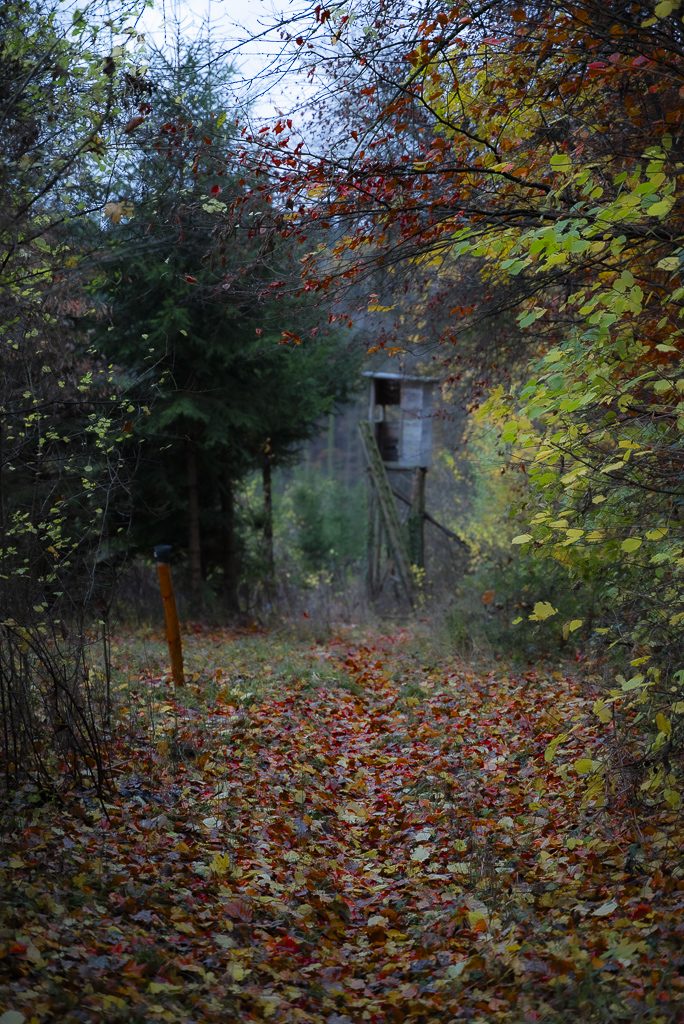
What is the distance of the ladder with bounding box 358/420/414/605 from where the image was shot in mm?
17672

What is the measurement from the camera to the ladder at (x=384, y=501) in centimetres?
1767

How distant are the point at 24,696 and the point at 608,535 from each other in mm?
3545

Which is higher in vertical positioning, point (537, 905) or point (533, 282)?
point (533, 282)

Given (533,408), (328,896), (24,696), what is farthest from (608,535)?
(24,696)

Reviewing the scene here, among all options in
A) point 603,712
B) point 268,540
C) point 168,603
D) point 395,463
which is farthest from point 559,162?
point 395,463

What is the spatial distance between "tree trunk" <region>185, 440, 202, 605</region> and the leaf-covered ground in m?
6.24

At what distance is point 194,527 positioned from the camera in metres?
14.7

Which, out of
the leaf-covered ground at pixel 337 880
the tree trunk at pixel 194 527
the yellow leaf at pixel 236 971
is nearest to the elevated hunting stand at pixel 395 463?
the tree trunk at pixel 194 527

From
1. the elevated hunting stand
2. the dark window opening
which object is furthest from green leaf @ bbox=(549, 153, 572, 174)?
the dark window opening

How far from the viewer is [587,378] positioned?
5152 millimetres

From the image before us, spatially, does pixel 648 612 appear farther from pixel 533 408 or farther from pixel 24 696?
pixel 24 696

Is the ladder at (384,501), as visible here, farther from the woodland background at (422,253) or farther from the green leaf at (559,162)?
the green leaf at (559,162)

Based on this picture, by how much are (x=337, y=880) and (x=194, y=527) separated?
974 centimetres

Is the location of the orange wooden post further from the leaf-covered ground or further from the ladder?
the ladder
